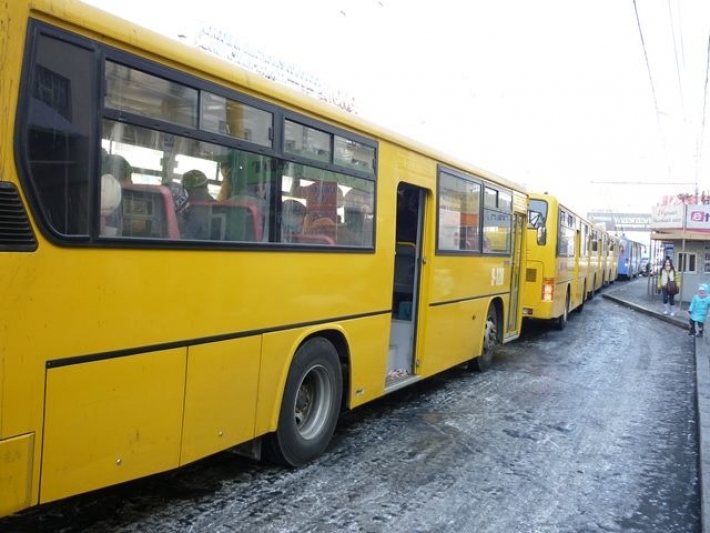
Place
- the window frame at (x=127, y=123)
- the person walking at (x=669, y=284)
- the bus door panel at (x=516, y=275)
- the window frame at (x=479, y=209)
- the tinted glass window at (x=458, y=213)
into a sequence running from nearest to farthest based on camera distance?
the window frame at (x=127, y=123) → the window frame at (x=479, y=209) → the tinted glass window at (x=458, y=213) → the bus door panel at (x=516, y=275) → the person walking at (x=669, y=284)

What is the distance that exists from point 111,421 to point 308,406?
219cm

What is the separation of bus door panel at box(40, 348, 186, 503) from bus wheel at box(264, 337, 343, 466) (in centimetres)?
118

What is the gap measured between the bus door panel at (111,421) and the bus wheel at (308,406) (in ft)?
3.86

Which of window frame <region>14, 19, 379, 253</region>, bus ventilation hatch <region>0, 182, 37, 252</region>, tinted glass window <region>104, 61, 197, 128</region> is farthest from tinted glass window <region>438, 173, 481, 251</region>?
bus ventilation hatch <region>0, 182, 37, 252</region>

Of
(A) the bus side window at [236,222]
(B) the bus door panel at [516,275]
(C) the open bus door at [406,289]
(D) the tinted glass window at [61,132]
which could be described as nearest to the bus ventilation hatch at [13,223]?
(D) the tinted glass window at [61,132]

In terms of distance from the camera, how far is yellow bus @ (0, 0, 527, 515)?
2.96m

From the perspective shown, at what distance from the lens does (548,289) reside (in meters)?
13.9

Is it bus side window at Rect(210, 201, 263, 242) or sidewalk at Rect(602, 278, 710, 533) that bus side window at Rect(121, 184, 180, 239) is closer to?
bus side window at Rect(210, 201, 263, 242)

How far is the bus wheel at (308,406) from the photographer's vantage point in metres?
4.84

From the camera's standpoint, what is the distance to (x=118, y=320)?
3383 millimetres

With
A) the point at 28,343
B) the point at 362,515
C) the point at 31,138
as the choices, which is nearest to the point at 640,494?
the point at 362,515

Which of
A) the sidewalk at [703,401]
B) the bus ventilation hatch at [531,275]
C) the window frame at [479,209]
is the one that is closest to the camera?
the sidewalk at [703,401]

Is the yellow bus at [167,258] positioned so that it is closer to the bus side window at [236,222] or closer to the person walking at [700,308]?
the bus side window at [236,222]

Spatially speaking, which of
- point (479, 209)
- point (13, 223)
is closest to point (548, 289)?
point (479, 209)
